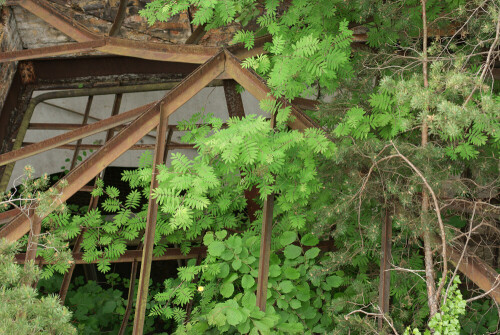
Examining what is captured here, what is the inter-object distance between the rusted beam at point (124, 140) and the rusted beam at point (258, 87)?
14cm

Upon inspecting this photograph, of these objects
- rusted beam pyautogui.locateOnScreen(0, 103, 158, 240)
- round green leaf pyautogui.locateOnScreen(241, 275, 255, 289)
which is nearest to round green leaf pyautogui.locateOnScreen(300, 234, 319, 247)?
round green leaf pyautogui.locateOnScreen(241, 275, 255, 289)

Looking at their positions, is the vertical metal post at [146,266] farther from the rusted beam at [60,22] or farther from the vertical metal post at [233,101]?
the rusted beam at [60,22]

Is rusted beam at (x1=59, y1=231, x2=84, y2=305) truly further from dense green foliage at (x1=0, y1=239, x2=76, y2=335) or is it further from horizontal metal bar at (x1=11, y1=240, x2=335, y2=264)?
dense green foliage at (x1=0, y1=239, x2=76, y2=335)

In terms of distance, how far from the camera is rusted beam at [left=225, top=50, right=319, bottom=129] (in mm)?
4293

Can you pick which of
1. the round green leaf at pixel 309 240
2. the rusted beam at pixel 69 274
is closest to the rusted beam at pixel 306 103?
the round green leaf at pixel 309 240

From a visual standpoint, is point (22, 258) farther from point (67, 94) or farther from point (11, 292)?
point (11, 292)

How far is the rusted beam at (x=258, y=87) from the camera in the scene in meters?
4.29

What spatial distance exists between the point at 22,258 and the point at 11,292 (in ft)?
9.98

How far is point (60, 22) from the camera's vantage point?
5.35 meters

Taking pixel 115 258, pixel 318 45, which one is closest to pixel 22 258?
pixel 115 258

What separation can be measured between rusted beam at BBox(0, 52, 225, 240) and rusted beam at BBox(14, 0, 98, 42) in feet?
4.53

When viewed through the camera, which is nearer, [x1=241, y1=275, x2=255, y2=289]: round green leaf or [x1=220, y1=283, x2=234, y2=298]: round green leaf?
[x1=241, y1=275, x2=255, y2=289]: round green leaf

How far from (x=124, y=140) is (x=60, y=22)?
1917mm

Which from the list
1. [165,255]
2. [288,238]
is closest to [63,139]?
[165,255]
